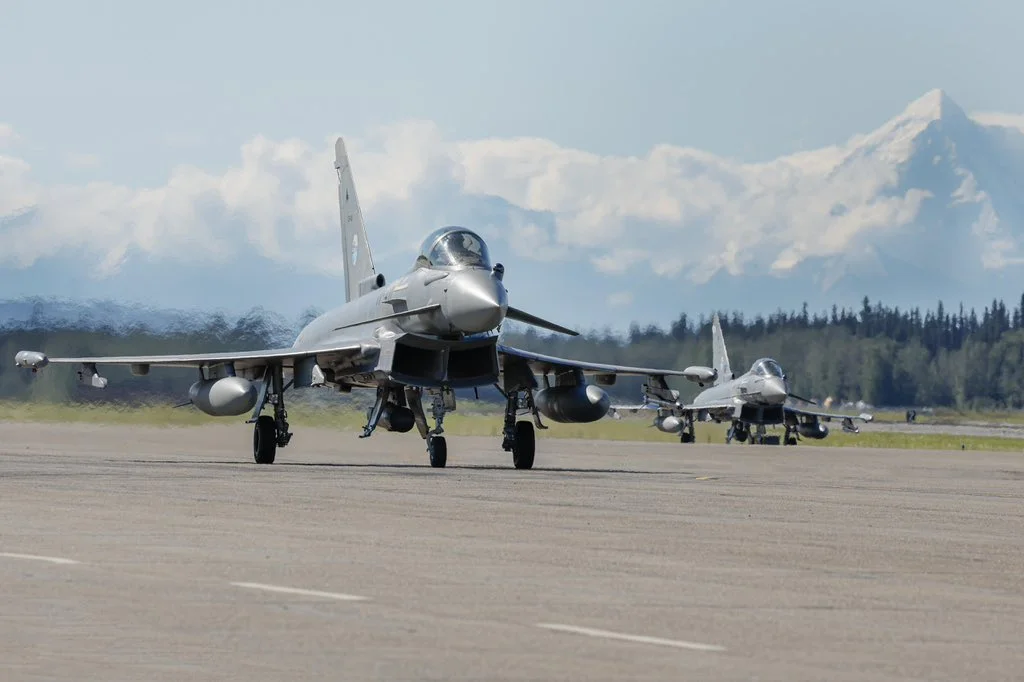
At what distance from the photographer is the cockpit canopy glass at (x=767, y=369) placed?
64.3m

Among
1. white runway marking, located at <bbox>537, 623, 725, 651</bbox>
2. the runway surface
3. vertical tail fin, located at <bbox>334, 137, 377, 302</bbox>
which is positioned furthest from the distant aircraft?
white runway marking, located at <bbox>537, 623, 725, 651</bbox>

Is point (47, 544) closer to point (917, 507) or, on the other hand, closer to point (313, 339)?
point (917, 507)

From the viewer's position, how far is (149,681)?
6762 mm

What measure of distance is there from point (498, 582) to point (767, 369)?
5526 cm

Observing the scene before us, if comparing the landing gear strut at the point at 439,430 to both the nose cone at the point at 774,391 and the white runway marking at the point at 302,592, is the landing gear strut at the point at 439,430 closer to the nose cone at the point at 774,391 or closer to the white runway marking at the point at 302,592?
the white runway marking at the point at 302,592

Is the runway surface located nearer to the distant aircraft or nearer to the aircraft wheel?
the aircraft wheel

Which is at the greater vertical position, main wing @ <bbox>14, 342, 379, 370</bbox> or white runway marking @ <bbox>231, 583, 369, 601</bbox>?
main wing @ <bbox>14, 342, 379, 370</bbox>

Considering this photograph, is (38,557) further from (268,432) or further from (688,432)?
(688,432)

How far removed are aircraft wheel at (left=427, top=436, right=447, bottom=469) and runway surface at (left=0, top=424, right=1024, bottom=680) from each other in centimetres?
682

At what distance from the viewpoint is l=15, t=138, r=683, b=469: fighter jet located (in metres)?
28.0

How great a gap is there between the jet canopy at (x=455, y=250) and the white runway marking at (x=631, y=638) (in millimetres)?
19901

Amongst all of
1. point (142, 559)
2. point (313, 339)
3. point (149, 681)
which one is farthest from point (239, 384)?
point (149, 681)

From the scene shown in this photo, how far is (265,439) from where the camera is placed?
31312 mm

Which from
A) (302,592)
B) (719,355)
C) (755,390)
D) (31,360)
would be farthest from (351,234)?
(719,355)
